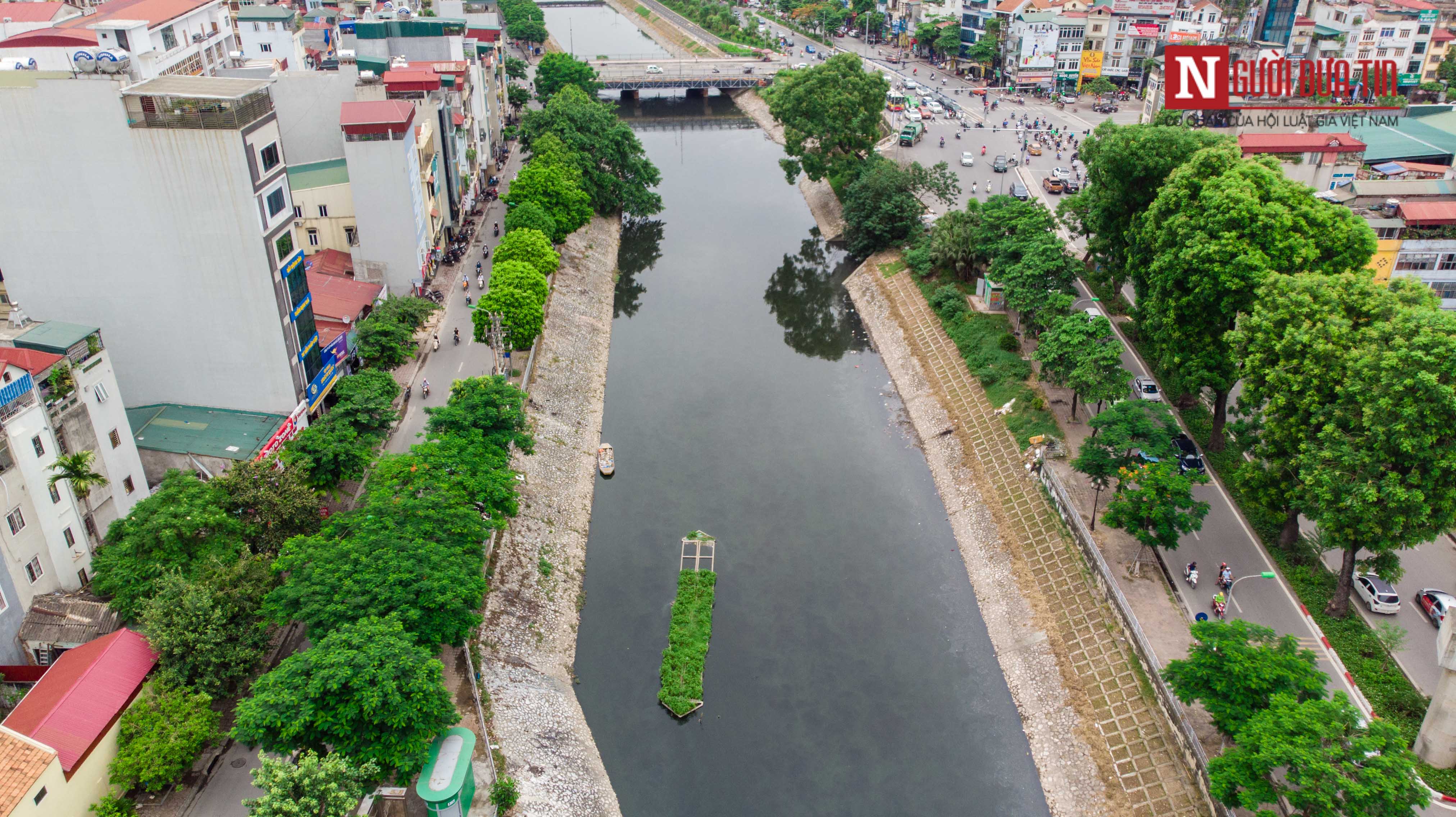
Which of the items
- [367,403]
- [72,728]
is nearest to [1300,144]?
[367,403]

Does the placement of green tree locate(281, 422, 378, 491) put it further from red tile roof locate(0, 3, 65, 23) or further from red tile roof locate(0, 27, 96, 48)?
red tile roof locate(0, 3, 65, 23)

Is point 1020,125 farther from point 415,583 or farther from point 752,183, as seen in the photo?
point 415,583

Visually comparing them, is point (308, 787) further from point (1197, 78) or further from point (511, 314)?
point (1197, 78)

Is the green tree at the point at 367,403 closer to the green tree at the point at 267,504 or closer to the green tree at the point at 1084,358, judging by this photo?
the green tree at the point at 267,504

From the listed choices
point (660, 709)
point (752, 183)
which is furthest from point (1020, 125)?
point (660, 709)

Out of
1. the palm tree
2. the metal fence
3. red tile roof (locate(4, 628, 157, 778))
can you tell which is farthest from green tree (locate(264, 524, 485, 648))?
the metal fence
